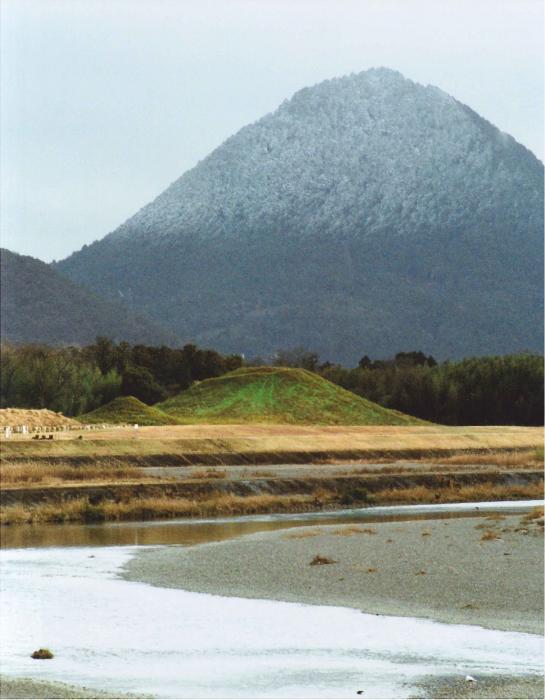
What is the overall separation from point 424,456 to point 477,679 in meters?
54.1

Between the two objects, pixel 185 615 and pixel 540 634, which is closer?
pixel 540 634

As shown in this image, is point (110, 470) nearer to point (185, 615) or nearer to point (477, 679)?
point (185, 615)

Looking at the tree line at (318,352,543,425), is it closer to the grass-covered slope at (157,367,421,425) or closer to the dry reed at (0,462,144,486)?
the grass-covered slope at (157,367,421,425)

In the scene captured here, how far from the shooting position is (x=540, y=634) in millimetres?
19844

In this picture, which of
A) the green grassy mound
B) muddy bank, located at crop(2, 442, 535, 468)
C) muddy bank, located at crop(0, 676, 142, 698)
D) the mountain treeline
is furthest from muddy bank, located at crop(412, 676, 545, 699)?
the mountain treeline

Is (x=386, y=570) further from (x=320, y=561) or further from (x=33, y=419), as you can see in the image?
(x=33, y=419)

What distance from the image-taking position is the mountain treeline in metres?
95.3

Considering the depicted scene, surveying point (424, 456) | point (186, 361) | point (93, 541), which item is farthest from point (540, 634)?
point (186, 361)

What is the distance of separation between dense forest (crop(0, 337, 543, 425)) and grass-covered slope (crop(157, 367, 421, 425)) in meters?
8.56

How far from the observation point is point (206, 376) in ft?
422

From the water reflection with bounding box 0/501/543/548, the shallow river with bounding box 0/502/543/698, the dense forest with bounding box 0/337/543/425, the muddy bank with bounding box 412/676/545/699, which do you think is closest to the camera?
the muddy bank with bounding box 412/676/545/699

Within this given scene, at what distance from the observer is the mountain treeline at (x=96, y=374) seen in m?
95.3

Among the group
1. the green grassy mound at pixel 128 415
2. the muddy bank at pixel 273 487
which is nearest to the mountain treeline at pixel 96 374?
the green grassy mound at pixel 128 415

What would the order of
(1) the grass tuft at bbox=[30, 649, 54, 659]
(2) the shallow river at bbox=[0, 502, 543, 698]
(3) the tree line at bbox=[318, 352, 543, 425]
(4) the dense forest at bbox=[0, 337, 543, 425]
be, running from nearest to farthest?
1. (2) the shallow river at bbox=[0, 502, 543, 698]
2. (1) the grass tuft at bbox=[30, 649, 54, 659]
3. (4) the dense forest at bbox=[0, 337, 543, 425]
4. (3) the tree line at bbox=[318, 352, 543, 425]
